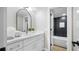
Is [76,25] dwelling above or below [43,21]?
below

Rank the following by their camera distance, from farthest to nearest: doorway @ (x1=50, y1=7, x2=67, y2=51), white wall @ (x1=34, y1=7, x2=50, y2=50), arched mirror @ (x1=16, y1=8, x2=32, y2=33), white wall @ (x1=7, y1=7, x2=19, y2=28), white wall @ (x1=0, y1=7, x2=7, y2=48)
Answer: doorway @ (x1=50, y1=7, x2=67, y2=51) → white wall @ (x1=34, y1=7, x2=50, y2=50) → arched mirror @ (x1=16, y1=8, x2=32, y2=33) → white wall @ (x1=7, y1=7, x2=19, y2=28) → white wall @ (x1=0, y1=7, x2=7, y2=48)

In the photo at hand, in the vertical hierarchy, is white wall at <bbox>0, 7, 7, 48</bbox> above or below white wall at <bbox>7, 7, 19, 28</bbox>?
below

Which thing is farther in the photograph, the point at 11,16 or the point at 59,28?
the point at 59,28

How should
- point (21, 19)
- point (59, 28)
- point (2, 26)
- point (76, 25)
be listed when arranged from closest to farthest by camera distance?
1. point (2, 26)
2. point (76, 25)
3. point (21, 19)
4. point (59, 28)

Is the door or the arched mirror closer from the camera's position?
the door

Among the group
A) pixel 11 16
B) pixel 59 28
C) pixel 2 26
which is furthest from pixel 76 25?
pixel 59 28

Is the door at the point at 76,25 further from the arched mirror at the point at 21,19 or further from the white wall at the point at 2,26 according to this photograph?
the arched mirror at the point at 21,19

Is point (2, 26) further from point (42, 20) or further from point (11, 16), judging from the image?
point (42, 20)

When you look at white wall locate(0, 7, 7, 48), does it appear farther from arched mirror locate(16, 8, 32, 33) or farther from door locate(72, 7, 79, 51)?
arched mirror locate(16, 8, 32, 33)

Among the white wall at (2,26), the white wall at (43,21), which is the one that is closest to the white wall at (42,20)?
the white wall at (43,21)

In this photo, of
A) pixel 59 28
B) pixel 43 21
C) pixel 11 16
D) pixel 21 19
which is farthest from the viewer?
pixel 59 28

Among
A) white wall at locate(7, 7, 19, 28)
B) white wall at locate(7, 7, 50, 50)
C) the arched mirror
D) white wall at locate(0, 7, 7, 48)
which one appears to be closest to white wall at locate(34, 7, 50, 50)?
white wall at locate(7, 7, 50, 50)
